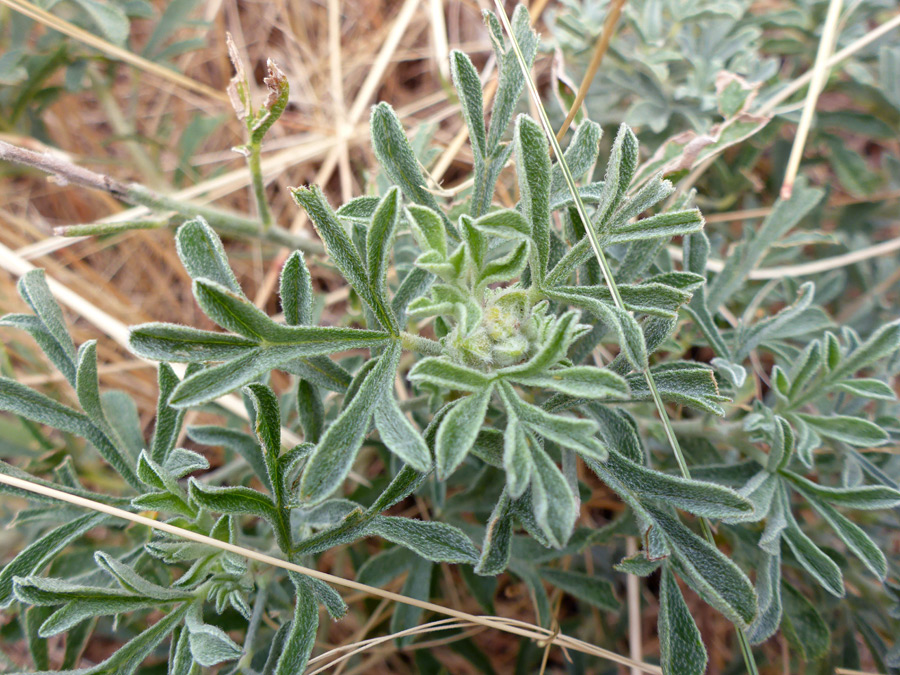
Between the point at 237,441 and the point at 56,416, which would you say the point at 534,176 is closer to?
the point at 237,441

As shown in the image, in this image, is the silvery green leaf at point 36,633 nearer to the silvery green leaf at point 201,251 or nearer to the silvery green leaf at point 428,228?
the silvery green leaf at point 201,251

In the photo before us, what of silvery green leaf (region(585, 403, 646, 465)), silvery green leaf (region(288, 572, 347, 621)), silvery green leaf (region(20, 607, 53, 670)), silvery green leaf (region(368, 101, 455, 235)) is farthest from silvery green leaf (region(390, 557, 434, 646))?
silvery green leaf (region(368, 101, 455, 235))

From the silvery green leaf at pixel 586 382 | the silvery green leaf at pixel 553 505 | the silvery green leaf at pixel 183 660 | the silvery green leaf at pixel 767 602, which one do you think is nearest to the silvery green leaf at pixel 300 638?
A: the silvery green leaf at pixel 183 660

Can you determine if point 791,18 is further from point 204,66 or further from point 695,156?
point 204,66

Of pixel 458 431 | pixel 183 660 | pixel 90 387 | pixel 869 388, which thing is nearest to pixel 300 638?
pixel 183 660

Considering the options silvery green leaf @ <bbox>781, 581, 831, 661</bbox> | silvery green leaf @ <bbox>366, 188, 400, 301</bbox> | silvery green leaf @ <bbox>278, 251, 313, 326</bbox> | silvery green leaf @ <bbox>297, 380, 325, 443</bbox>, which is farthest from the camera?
silvery green leaf @ <bbox>781, 581, 831, 661</bbox>

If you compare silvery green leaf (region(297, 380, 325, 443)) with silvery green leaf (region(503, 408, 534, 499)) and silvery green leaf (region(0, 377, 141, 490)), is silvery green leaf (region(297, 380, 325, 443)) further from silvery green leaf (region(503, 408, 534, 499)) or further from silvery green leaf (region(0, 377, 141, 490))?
silvery green leaf (region(503, 408, 534, 499))
